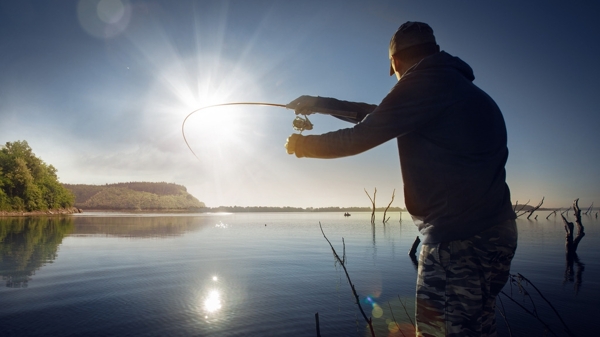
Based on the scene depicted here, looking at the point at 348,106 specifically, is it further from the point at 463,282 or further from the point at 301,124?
the point at 463,282

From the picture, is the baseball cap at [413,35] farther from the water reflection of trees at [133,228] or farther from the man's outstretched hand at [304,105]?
the water reflection of trees at [133,228]

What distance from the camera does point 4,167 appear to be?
83.3 meters

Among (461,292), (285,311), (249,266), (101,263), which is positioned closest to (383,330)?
(285,311)

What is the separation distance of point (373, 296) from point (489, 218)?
944 cm

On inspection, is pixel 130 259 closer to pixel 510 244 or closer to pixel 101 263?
pixel 101 263

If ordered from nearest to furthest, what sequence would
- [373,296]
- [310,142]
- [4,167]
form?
[310,142] < [373,296] < [4,167]

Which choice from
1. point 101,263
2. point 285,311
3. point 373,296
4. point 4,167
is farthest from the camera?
point 4,167

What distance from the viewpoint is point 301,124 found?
135 inches

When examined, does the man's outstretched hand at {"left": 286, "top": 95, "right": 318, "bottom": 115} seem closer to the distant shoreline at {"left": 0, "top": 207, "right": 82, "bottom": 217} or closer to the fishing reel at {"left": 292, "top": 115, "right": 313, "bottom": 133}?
the fishing reel at {"left": 292, "top": 115, "right": 313, "bottom": 133}

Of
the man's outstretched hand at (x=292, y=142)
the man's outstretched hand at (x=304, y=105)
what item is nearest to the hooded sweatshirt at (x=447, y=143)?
the man's outstretched hand at (x=292, y=142)

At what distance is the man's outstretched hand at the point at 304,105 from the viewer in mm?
3109

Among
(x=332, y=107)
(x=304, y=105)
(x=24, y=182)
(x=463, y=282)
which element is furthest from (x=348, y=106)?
(x=24, y=182)

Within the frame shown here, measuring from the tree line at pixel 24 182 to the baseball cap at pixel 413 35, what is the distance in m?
102

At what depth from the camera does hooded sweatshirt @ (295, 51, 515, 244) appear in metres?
1.90
